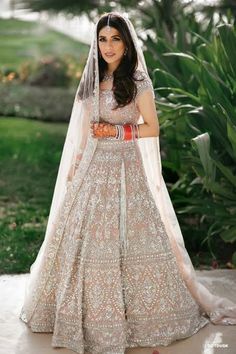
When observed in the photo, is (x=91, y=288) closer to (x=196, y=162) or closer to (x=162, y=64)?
(x=196, y=162)

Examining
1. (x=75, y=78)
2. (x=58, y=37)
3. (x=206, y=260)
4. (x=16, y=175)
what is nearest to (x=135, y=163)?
(x=206, y=260)

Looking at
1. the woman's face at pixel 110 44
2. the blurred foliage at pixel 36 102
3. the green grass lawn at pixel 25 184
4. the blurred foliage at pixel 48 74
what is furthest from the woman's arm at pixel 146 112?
the blurred foliage at pixel 48 74

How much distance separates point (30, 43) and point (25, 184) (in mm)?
6722

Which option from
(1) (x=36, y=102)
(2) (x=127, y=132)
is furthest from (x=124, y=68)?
(1) (x=36, y=102)

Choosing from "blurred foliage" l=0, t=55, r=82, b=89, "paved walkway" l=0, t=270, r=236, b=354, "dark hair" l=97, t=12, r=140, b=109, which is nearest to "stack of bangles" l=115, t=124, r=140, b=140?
"dark hair" l=97, t=12, r=140, b=109

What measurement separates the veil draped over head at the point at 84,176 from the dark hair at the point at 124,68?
0.08ft

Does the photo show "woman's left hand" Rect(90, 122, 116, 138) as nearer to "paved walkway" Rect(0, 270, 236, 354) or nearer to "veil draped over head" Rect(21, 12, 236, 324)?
"veil draped over head" Rect(21, 12, 236, 324)

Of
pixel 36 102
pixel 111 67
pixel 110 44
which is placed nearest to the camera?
pixel 110 44

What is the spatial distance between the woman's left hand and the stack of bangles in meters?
0.02

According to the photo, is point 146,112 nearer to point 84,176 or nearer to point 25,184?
point 84,176

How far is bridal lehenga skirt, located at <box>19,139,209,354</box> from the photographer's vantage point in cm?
375

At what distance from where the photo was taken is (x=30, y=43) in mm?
13820

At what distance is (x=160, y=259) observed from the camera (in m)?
3.86

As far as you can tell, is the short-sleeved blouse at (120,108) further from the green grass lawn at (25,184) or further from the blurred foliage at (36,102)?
A: the blurred foliage at (36,102)
